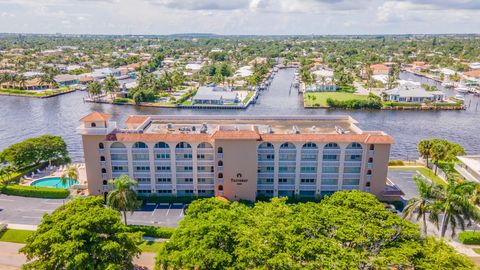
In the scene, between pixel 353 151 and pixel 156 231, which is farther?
pixel 353 151

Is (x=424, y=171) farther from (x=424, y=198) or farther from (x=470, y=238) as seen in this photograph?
(x=424, y=198)

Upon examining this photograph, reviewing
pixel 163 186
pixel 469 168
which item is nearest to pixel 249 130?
pixel 163 186

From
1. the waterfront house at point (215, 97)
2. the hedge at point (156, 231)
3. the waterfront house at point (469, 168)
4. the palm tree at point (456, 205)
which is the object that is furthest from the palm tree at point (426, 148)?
the waterfront house at point (215, 97)

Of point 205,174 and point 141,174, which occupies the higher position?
point 205,174

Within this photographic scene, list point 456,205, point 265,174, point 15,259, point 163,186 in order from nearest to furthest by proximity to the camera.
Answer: point 456,205 → point 15,259 → point 265,174 → point 163,186

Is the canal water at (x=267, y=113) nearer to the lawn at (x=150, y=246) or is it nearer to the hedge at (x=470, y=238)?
the hedge at (x=470, y=238)

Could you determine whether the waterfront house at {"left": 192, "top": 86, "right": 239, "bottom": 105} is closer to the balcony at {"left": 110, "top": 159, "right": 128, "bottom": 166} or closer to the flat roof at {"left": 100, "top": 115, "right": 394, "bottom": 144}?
the flat roof at {"left": 100, "top": 115, "right": 394, "bottom": 144}

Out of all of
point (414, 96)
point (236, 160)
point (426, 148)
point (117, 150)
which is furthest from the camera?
point (414, 96)
